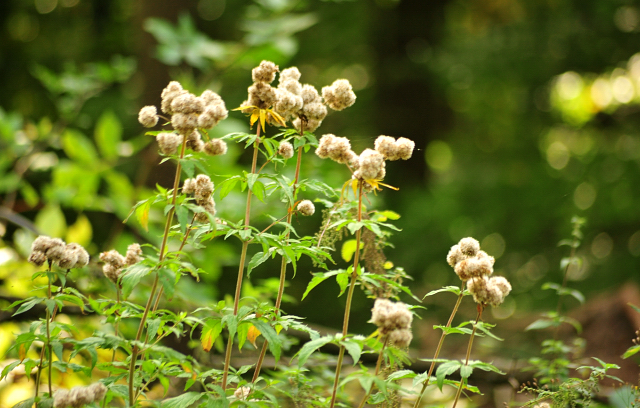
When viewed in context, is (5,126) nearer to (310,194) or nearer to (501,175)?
(310,194)

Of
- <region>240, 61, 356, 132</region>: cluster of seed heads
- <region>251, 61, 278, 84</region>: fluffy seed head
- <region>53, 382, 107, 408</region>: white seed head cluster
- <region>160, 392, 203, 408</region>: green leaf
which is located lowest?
<region>160, 392, 203, 408</region>: green leaf

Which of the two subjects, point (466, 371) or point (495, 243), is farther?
point (495, 243)

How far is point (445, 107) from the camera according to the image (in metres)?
3.98

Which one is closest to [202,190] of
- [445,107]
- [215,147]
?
[215,147]

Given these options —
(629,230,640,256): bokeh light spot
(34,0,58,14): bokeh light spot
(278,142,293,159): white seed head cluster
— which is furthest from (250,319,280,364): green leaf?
(34,0,58,14): bokeh light spot

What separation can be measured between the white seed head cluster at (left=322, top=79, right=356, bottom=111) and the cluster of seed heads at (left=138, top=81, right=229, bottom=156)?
154 millimetres

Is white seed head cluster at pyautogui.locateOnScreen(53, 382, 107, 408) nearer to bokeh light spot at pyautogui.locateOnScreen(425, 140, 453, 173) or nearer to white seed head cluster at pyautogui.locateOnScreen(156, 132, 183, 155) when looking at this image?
white seed head cluster at pyautogui.locateOnScreen(156, 132, 183, 155)

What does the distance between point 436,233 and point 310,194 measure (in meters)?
1.51

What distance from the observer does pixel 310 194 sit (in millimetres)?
1693

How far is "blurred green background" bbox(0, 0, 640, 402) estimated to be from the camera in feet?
9.09

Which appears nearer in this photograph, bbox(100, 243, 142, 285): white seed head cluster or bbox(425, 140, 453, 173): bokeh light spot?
bbox(100, 243, 142, 285): white seed head cluster

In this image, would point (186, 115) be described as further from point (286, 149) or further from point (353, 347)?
point (353, 347)

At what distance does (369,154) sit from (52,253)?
0.45 meters

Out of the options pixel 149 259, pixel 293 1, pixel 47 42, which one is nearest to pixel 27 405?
pixel 149 259
